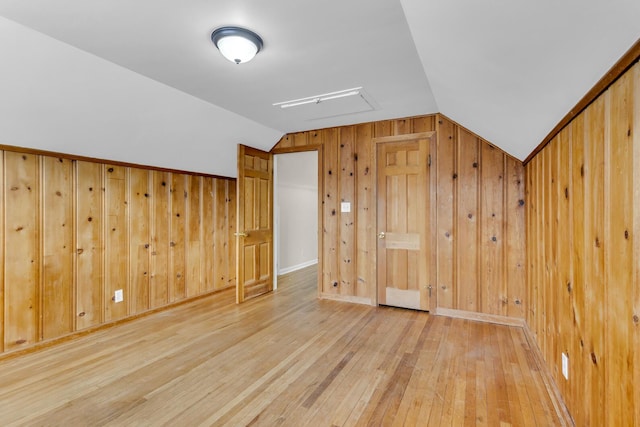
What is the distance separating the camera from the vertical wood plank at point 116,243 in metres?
3.33

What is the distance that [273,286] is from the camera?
478 centimetres

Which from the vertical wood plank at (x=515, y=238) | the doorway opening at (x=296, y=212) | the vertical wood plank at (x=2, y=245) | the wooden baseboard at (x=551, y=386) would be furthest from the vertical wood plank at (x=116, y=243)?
the vertical wood plank at (x=515, y=238)

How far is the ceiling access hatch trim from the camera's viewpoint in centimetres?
307

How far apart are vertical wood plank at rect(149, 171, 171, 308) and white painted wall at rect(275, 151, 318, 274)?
2.03m

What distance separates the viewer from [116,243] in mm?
3416

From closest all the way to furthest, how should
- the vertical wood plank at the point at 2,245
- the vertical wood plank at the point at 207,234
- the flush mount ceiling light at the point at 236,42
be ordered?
the flush mount ceiling light at the point at 236,42
the vertical wood plank at the point at 2,245
the vertical wood plank at the point at 207,234

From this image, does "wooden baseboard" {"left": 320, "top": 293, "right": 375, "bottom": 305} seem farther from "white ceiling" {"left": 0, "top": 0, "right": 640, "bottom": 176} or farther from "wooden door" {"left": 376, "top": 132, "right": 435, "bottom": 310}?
"white ceiling" {"left": 0, "top": 0, "right": 640, "bottom": 176}

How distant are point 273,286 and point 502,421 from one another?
3.44 meters

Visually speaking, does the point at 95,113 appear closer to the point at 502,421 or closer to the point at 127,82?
the point at 127,82

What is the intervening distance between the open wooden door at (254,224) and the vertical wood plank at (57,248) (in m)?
1.67

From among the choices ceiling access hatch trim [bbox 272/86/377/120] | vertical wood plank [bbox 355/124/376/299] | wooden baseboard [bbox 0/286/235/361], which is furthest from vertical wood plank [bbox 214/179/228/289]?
vertical wood plank [bbox 355/124/376/299]

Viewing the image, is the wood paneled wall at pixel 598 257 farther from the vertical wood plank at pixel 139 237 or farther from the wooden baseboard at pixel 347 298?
the vertical wood plank at pixel 139 237

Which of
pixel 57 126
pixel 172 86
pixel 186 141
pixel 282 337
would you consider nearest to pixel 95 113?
pixel 57 126

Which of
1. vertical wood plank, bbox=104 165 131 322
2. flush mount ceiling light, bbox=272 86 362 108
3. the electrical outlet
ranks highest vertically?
flush mount ceiling light, bbox=272 86 362 108
